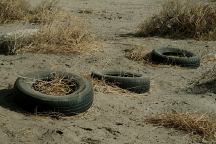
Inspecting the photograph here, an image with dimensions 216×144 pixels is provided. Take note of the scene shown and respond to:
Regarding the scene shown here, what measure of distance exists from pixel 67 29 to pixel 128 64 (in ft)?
4.90

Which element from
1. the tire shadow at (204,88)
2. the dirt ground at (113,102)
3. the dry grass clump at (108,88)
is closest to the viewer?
the dirt ground at (113,102)

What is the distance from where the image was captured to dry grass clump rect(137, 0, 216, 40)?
39.9 ft

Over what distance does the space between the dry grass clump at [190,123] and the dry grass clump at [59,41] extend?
351 cm

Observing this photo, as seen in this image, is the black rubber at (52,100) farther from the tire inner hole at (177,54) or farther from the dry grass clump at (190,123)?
the tire inner hole at (177,54)

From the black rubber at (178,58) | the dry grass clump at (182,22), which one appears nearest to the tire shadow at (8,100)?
the black rubber at (178,58)

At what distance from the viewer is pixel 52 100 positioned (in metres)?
6.71

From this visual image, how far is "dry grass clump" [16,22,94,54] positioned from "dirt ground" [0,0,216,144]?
248 millimetres

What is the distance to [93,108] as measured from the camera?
723cm

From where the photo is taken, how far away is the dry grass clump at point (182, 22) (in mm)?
12170

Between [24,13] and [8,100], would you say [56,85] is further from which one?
[24,13]

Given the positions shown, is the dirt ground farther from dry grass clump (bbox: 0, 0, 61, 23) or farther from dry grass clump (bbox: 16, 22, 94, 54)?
dry grass clump (bbox: 0, 0, 61, 23)

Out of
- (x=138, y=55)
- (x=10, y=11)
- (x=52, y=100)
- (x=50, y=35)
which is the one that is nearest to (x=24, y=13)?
(x=10, y=11)

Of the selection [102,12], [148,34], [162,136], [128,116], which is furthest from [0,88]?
[102,12]

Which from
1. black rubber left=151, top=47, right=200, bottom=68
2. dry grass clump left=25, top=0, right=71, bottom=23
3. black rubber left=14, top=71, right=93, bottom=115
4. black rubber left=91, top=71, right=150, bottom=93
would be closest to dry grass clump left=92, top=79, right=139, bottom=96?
black rubber left=91, top=71, right=150, bottom=93
